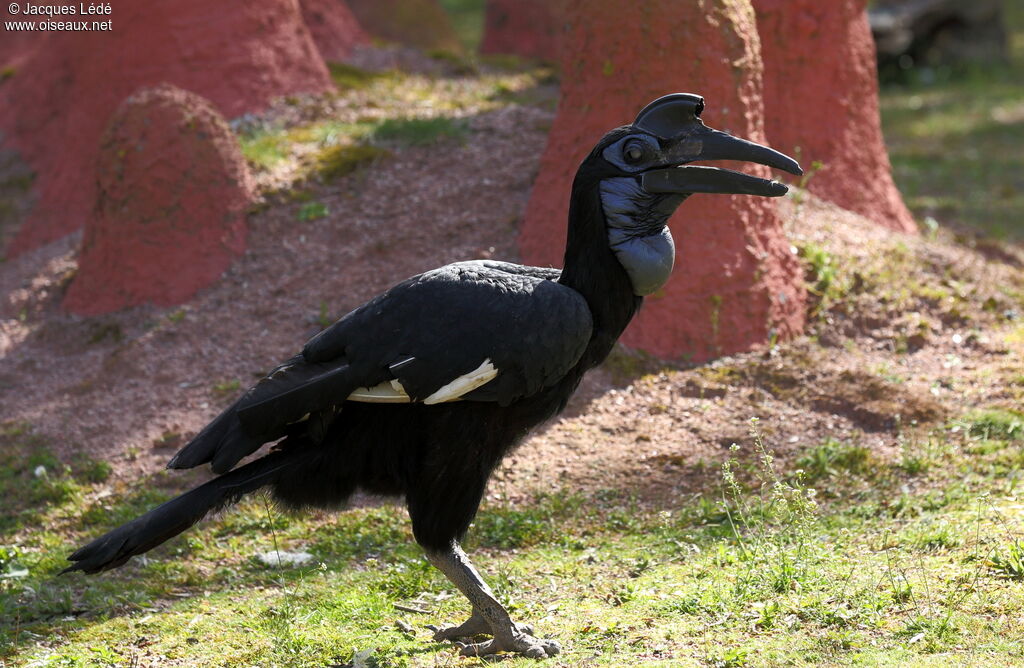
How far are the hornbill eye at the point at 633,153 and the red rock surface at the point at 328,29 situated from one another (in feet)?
24.6

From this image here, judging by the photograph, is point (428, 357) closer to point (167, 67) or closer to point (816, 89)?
point (816, 89)

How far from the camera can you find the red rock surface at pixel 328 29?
1137cm

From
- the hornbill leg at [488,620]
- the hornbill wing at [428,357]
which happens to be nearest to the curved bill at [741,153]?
the hornbill wing at [428,357]

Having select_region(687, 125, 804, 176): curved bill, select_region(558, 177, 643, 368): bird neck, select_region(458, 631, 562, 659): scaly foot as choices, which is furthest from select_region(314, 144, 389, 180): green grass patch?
select_region(458, 631, 562, 659): scaly foot

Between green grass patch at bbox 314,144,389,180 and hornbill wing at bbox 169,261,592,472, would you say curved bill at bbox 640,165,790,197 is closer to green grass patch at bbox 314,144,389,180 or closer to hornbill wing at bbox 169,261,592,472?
hornbill wing at bbox 169,261,592,472

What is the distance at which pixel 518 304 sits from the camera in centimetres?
413

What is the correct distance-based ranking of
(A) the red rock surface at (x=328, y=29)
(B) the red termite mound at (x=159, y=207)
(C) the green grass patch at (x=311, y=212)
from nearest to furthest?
1. (B) the red termite mound at (x=159, y=207)
2. (C) the green grass patch at (x=311, y=212)
3. (A) the red rock surface at (x=328, y=29)

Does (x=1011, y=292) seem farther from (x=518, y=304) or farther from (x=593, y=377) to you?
(x=518, y=304)

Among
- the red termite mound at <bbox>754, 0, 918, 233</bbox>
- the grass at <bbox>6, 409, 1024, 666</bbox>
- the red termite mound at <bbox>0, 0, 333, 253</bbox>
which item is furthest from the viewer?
the red termite mound at <bbox>0, 0, 333, 253</bbox>

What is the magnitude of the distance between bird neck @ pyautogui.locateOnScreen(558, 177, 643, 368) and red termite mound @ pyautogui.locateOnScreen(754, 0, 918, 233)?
4409 mm

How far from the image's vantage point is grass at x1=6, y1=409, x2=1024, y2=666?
164 inches

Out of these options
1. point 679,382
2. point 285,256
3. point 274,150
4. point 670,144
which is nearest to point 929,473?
point 679,382

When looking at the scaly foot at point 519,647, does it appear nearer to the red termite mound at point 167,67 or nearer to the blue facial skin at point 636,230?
the blue facial skin at point 636,230

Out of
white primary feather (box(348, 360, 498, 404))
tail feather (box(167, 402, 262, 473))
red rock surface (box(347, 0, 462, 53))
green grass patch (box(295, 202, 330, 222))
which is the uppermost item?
red rock surface (box(347, 0, 462, 53))
